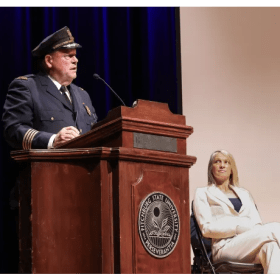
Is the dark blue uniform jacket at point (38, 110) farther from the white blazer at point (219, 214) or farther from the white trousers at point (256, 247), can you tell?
the white trousers at point (256, 247)

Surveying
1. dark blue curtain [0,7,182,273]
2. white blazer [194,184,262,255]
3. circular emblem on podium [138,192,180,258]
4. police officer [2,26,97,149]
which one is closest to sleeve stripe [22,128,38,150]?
police officer [2,26,97,149]

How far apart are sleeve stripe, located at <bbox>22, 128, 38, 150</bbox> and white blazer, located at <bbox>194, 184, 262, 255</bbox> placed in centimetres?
151

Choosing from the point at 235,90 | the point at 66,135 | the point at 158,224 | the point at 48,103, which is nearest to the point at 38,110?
the point at 48,103

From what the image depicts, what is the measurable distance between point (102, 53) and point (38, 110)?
1586mm

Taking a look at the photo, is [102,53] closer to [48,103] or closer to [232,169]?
[232,169]

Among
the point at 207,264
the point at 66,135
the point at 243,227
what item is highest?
the point at 66,135

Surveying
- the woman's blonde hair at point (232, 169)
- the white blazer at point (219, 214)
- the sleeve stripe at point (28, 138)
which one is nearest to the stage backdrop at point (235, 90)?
the woman's blonde hair at point (232, 169)

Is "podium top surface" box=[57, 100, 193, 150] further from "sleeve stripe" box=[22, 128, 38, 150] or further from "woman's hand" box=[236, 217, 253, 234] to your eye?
"woman's hand" box=[236, 217, 253, 234]

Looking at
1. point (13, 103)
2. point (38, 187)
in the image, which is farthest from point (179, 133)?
point (13, 103)

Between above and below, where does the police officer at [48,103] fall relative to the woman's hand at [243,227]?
above

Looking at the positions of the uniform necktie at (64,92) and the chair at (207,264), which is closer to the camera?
the uniform necktie at (64,92)

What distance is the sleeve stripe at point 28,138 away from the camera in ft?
7.77

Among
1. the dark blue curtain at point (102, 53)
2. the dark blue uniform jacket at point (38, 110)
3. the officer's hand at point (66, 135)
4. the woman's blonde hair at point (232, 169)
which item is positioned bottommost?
the woman's blonde hair at point (232, 169)

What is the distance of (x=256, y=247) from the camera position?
11.3 feet
